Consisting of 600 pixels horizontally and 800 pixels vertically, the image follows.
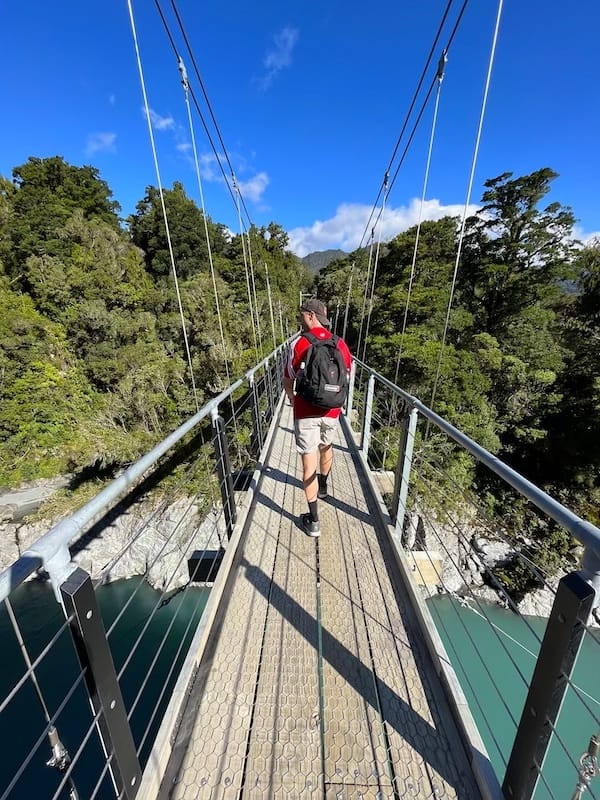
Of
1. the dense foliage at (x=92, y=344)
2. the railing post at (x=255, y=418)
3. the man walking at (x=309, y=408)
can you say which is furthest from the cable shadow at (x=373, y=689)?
the dense foliage at (x=92, y=344)

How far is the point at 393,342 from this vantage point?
36.8 ft

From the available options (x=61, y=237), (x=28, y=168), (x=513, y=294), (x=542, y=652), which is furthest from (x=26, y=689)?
(x=28, y=168)

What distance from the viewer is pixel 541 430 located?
35.9 ft

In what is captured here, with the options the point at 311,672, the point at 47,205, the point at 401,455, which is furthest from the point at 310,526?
the point at 47,205

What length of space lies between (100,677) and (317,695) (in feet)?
2.58

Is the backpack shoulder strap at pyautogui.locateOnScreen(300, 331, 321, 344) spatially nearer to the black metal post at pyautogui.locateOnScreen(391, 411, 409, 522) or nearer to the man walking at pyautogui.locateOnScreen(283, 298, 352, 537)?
the man walking at pyautogui.locateOnScreen(283, 298, 352, 537)

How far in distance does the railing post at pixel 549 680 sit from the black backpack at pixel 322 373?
48.2 inches

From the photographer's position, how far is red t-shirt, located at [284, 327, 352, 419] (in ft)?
6.07

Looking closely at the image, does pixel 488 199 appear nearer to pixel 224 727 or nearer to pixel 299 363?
pixel 299 363

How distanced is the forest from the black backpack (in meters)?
5.91

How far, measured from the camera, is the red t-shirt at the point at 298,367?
1.85 meters

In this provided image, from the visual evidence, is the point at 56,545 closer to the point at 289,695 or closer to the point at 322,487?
the point at 289,695

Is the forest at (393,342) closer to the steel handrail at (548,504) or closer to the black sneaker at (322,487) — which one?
the black sneaker at (322,487)

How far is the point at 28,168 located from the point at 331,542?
34.5 meters
